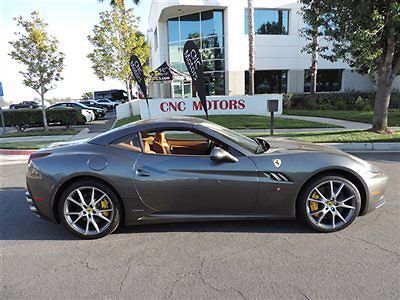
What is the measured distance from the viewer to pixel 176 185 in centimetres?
337

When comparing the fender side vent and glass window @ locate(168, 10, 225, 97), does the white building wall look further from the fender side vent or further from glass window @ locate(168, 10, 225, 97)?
the fender side vent

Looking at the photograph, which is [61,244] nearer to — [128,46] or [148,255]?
[148,255]

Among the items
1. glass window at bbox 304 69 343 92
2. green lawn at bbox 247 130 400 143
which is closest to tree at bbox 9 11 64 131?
green lawn at bbox 247 130 400 143

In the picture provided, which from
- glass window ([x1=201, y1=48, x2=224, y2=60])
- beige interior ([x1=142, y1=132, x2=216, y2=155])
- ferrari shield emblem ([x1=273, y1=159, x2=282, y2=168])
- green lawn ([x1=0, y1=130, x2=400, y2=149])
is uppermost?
glass window ([x1=201, y1=48, x2=224, y2=60])

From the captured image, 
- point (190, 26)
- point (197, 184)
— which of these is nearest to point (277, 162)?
point (197, 184)

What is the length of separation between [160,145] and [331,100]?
20099 millimetres

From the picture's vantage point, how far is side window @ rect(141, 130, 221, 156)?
12.0ft

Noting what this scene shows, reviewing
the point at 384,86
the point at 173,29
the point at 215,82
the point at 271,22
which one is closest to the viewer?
the point at 384,86

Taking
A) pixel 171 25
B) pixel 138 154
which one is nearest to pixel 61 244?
pixel 138 154

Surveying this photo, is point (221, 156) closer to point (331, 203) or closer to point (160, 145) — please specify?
point (160, 145)

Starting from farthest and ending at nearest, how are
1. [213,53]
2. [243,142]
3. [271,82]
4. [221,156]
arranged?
1. [271,82]
2. [213,53]
3. [243,142]
4. [221,156]

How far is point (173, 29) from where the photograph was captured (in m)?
25.4

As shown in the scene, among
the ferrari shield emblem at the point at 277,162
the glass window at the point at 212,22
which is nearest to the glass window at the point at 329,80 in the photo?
the glass window at the point at 212,22

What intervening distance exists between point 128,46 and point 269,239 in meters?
18.4
